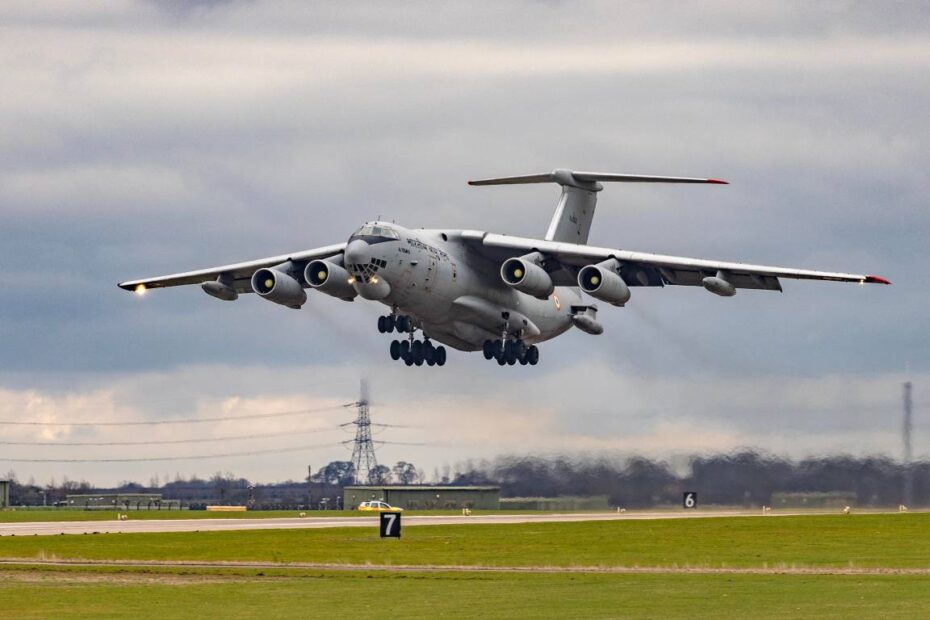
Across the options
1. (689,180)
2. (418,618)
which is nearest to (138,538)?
(689,180)

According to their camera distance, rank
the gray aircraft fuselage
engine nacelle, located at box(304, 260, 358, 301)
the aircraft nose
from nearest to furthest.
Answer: the aircraft nose < the gray aircraft fuselage < engine nacelle, located at box(304, 260, 358, 301)

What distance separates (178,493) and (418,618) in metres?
83.1

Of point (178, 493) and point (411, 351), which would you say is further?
point (178, 493)

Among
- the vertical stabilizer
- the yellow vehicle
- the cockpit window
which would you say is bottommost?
the yellow vehicle

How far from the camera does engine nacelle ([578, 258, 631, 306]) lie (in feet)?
133

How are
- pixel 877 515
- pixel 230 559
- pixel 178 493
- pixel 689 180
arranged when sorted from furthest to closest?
pixel 178 493 < pixel 877 515 < pixel 689 180 < pixel 230 559

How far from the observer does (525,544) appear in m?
39.8

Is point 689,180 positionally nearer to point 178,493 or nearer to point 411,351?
point 411,351

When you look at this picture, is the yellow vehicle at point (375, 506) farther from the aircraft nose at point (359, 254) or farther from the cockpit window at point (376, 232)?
the aircraft nose at point (359, 254)

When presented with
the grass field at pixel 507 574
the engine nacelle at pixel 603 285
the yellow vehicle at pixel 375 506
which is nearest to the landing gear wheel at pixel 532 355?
the grass field at pixel 507 574

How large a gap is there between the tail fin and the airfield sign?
1070 centimetres

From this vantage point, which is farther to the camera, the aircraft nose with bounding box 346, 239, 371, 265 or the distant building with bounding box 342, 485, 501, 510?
the distant building with bounding box 342, 485, 501, 510

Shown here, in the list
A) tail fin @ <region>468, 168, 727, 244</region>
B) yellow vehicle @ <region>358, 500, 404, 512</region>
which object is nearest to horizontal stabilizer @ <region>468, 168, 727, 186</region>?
tail fin @ <region>468, 168, 727, 244</region>

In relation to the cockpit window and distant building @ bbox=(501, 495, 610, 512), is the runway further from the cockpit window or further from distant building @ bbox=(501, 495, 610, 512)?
the cockpit window
